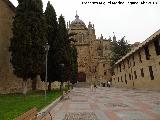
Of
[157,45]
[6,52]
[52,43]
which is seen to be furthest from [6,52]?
[157,45]

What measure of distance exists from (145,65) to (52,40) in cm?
1288

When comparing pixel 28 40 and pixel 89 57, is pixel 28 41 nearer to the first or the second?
pixel 28 40

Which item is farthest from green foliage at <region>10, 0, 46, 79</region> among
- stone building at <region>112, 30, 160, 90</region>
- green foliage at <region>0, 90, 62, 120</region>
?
stone building at <region>112, 30, 160, 90</region>

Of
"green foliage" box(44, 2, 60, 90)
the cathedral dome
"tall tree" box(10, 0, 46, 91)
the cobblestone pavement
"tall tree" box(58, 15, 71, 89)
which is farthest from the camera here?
the cathedral dome

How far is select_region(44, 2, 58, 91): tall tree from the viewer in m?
34.9

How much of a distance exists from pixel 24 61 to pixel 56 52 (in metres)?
10.3

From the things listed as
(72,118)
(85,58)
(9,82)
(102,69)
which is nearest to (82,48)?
(85,58)

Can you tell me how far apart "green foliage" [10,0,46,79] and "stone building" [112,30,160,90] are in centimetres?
1241

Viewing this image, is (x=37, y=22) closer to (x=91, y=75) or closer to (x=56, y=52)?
(x=56, y=52)

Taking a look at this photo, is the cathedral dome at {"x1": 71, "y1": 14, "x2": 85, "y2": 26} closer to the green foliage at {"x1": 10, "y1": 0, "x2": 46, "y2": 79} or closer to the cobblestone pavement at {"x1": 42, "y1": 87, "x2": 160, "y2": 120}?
the green foliage at {"x1": 10, "y1": 0, "x2": 46, "y2": 79}

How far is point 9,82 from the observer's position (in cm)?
2942

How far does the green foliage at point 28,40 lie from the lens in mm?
25359

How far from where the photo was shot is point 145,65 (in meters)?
38.3

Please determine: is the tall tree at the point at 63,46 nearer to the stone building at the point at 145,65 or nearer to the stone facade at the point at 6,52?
the stone facade at the point at 6,52
